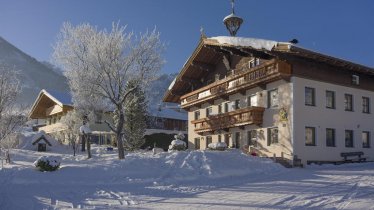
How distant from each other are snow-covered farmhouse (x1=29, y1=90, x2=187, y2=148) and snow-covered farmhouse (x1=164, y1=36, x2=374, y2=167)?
68.0 feet

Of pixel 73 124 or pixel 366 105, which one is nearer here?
pixel 366 105

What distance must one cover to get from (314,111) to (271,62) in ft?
14.7

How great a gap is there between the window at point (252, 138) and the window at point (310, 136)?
4150 mm

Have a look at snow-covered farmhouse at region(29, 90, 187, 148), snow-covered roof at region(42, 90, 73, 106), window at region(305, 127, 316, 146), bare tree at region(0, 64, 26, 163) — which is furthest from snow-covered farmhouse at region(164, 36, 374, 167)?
snow-covered roof at region(42, 90, 73, 106)

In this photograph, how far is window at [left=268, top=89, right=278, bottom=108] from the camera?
27422mm

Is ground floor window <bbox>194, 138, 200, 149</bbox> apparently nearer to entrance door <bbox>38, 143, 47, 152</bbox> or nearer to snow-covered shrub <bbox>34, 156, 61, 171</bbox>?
entrance door <bbox>38, 143, 47, 152</bbox>

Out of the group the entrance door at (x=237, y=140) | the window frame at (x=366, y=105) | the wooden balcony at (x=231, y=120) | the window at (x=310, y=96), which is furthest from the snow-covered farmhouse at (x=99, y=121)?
the window frame at (x=366, y=105)

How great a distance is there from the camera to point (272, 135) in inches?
1088

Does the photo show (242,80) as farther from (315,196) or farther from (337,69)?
(315,196)

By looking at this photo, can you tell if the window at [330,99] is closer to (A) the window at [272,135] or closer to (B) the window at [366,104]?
(B) the window at [366,104]

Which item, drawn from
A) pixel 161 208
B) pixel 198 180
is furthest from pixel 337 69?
pixel 161 208

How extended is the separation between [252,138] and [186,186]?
14.0m

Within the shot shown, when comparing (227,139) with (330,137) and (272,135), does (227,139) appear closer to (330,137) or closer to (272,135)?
(272,135)

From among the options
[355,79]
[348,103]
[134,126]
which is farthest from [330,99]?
[134,126]
